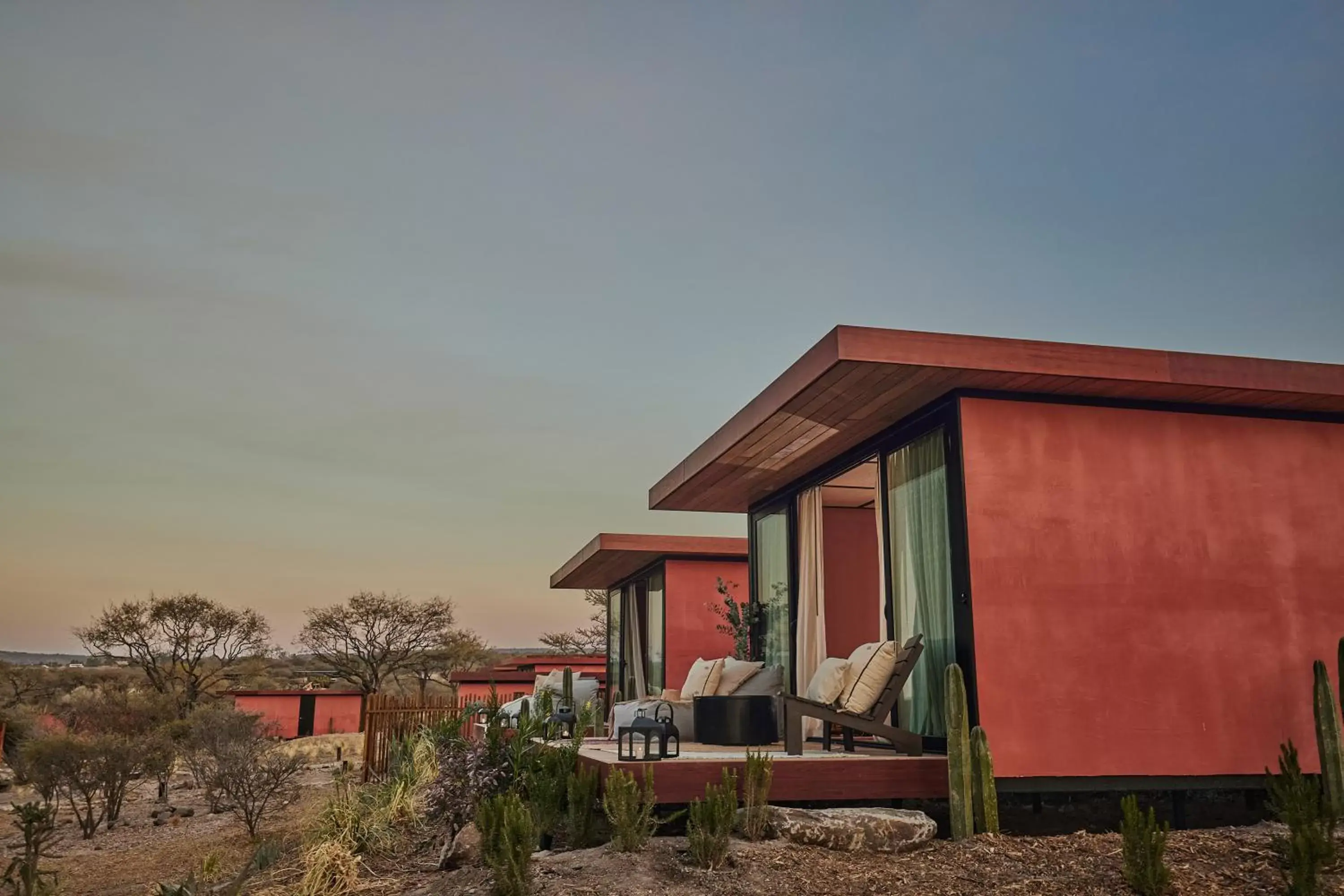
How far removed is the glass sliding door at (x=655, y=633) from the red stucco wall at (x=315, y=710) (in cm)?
1149

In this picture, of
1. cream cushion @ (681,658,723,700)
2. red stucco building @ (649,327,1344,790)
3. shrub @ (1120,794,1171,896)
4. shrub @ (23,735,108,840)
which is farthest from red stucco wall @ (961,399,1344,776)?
shrub @ (23,735,108,840)

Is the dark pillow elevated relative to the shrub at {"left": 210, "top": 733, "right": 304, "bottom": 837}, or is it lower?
elevated

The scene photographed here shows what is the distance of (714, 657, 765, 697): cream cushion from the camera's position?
8.75m

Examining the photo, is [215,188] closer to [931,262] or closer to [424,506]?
[931,262]

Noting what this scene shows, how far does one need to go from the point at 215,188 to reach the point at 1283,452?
35.0 ft

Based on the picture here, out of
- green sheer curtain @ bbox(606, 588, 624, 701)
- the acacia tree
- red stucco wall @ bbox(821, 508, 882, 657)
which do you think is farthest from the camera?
the acacia tree

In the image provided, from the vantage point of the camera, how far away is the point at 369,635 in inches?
1275

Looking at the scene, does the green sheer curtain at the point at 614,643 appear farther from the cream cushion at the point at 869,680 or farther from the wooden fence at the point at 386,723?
the cream cushion at the point at 869,680

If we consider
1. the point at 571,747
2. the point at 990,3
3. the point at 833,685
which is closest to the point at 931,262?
the point at 990,3

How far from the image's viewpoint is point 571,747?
261 inches

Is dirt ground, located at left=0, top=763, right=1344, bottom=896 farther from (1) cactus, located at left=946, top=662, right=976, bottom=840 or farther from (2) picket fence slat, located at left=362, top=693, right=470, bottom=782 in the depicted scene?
(2) picket fence slat, located at left=362, top=693, right=470, bottom=782

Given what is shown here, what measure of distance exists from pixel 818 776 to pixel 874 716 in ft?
2.58

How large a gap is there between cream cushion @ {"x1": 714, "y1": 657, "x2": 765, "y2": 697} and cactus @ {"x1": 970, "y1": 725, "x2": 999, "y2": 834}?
3199 mm

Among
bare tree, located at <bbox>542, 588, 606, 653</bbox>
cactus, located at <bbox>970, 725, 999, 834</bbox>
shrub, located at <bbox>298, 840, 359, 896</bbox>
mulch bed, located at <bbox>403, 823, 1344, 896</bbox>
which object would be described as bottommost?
shrub, located at <bbox>298, 840, 359, 896</bbox>
